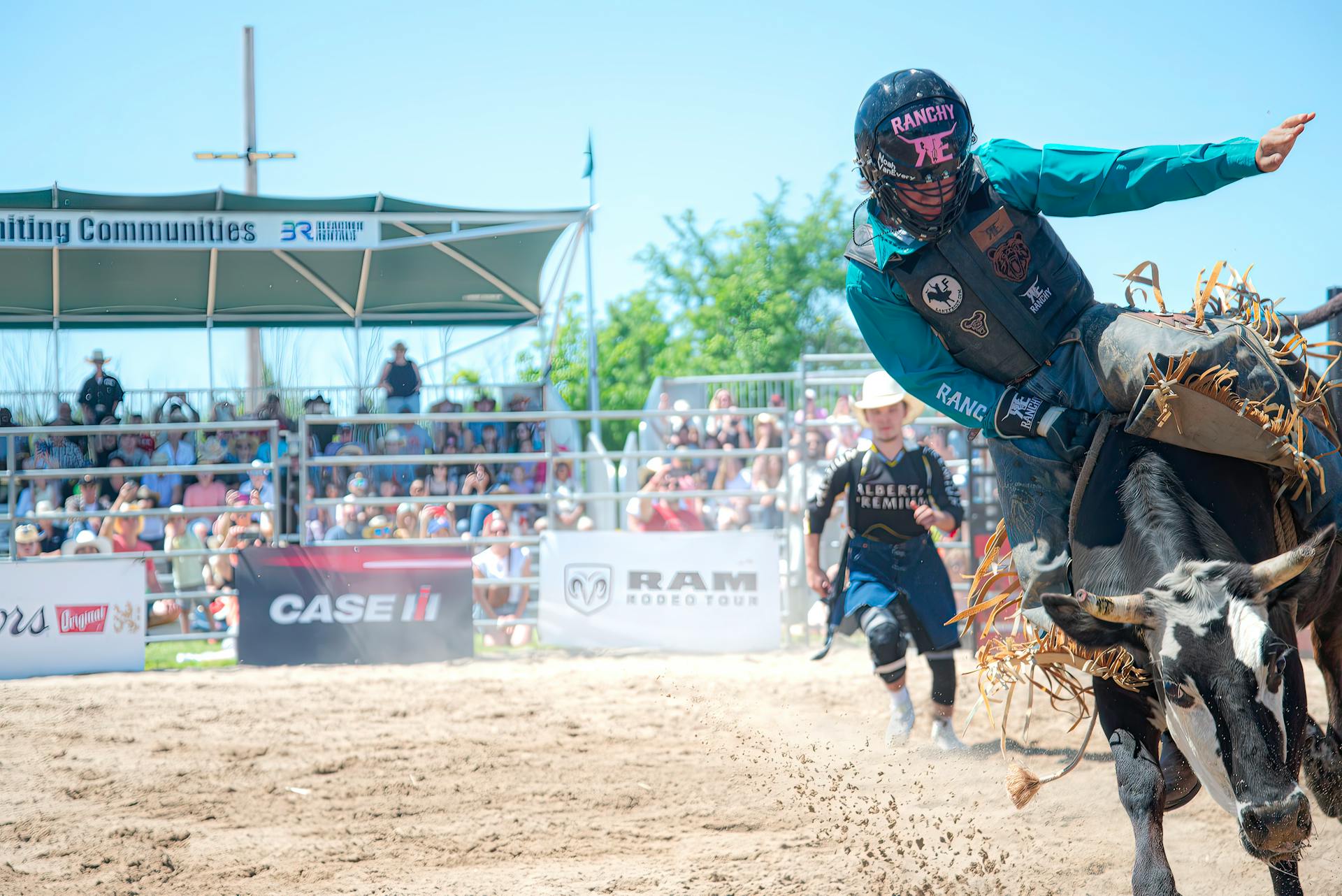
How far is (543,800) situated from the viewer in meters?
5.04

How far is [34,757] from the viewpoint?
584cm

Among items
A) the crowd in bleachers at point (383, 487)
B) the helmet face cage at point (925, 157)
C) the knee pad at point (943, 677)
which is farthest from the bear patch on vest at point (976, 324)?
the crowd in bleachers at point (383, 487)

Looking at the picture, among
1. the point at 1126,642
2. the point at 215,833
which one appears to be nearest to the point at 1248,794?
the point at 1126,642

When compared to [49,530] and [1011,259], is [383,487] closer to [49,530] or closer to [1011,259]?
[49,530]

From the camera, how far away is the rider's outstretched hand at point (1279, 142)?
287cm

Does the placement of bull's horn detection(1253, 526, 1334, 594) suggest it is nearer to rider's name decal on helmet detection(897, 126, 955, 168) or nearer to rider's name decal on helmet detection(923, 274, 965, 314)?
rider's name decal on helmet detection(923, 274, 965, 314)

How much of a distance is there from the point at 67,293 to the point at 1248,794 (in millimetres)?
14342

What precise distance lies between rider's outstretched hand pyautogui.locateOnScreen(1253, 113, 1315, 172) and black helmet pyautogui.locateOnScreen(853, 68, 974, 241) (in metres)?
0.77

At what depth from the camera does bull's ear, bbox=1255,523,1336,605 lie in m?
2.59

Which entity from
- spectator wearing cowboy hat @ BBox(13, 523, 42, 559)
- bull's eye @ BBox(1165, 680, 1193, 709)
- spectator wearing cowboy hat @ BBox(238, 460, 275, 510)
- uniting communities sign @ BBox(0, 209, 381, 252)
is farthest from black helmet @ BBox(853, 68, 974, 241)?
spectator wearing cowboy hat @ BBox(13, 523, 42, 559)

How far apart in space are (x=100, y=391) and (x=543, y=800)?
31.6 feet

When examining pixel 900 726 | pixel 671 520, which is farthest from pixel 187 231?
pixel 900 726

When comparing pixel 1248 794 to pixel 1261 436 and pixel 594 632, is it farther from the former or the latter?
pixel 594 632

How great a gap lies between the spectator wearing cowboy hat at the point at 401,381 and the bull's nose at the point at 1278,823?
11.2 meters
